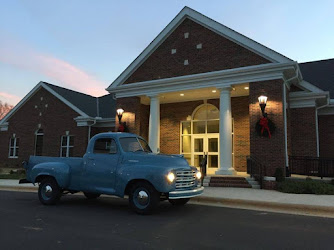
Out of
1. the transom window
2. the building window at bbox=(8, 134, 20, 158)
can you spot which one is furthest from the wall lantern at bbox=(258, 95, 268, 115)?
the building window at bbox=(8, 134, 20, 158)

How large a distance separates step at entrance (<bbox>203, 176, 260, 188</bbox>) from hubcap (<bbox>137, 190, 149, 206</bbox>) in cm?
584

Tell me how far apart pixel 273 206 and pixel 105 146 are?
205 inches

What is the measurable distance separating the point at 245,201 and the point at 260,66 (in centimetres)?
663

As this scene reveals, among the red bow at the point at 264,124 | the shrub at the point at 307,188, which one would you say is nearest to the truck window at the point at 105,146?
the shrub at the point at 307,188

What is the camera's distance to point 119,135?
8.34 meters

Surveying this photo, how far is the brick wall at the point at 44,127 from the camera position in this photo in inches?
857

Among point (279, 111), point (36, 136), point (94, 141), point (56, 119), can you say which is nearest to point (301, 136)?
point (279, 111)

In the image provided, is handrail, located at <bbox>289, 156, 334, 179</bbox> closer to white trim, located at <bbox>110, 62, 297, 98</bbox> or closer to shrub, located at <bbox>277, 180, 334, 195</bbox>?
shrub, located at <bbox>277, 180, 334, 195</bbox>

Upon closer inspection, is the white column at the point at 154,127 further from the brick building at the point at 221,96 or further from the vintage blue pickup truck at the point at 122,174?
the vintage blue pickup truck at the point at 122,174

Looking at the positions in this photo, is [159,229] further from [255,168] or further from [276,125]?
[276,125]

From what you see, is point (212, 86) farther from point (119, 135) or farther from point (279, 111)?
point (119, 135)

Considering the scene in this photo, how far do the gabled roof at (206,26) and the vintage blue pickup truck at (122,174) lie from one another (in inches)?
307

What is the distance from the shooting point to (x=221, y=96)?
1402 centimetres

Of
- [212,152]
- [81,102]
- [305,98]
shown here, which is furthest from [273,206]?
[81,102]
